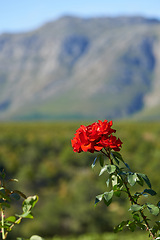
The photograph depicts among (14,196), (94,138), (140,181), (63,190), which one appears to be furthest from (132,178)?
(63,190)

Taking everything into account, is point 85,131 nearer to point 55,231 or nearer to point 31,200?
point 31,200

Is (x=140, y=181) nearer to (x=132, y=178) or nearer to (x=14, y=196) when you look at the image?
(x=132, y=178)

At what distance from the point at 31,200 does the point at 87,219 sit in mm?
16403

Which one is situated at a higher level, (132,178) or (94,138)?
(94,138)

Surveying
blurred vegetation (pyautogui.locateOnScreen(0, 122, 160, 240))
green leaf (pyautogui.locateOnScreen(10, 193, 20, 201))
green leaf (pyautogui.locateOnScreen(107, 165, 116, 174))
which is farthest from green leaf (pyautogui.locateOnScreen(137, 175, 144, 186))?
blurred vegetation (pyautogui.locateOnScreen(0, 122, 160, 240))

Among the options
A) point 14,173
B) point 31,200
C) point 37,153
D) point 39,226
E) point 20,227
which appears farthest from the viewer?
point 37,153

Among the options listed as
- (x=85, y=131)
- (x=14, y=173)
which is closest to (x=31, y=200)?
(x=85, y=131)

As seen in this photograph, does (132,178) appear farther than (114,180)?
No

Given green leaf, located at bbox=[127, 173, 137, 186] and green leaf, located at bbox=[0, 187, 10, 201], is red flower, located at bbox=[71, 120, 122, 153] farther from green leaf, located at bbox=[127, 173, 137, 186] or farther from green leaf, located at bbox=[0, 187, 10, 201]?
green leaf, located at bbox=[0, 187, 10, 201]

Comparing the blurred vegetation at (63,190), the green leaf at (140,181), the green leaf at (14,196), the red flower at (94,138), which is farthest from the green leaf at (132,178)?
the blurred vegetation at (63,190)

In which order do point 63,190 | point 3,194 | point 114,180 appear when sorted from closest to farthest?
point 3,194, point 114,180, point 63,190

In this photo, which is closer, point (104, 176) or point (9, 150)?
point (104, 176)

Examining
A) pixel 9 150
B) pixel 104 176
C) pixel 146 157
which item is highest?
pixel 9 150

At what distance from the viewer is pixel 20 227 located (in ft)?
53.5
